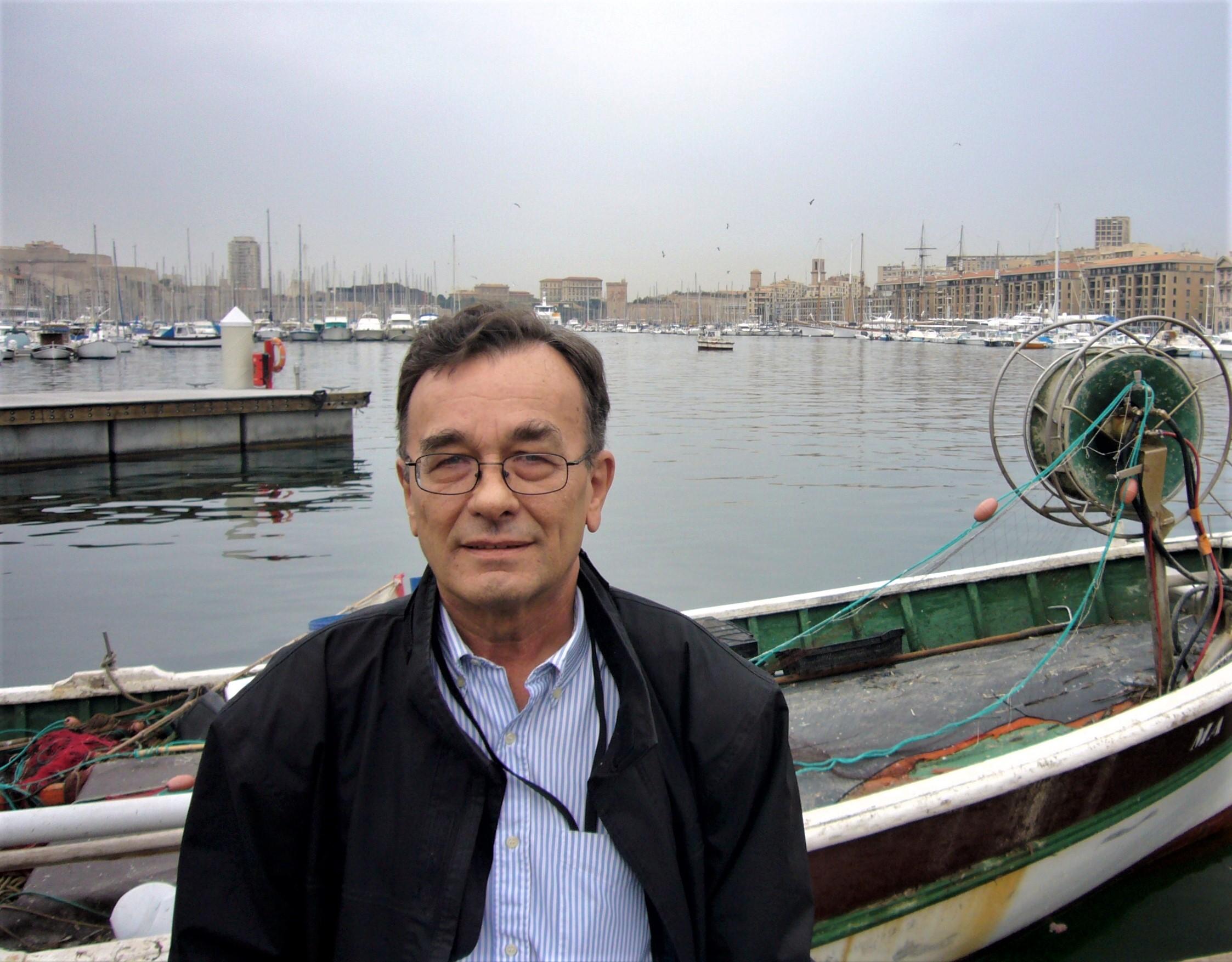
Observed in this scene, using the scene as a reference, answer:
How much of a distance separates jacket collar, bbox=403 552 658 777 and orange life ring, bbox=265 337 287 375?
23307 mm

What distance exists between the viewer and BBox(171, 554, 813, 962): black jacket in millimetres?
1591

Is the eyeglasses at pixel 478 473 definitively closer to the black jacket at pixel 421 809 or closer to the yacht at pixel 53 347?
the black jacket at pixel 421 809

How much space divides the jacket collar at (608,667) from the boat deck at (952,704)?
10.6 ft

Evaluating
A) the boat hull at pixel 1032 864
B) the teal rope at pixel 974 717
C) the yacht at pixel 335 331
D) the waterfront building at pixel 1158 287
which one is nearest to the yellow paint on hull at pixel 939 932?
→ the boat hull at pixel 1032 864

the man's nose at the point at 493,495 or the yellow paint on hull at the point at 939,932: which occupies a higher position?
the man's nose at the point at 493,495

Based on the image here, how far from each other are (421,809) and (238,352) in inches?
947

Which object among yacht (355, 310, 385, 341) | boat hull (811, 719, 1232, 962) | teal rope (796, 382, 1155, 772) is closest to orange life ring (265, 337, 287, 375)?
teal rope (796, 382, 1155, 772)

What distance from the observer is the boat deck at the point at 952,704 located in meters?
5.29

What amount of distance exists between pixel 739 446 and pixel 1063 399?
20289 millimetres

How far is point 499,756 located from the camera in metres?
1.72

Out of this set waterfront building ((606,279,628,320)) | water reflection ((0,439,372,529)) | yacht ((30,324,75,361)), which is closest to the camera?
water reflection ((0,439,372,529))

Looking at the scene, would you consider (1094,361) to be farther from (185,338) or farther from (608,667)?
(185,338)

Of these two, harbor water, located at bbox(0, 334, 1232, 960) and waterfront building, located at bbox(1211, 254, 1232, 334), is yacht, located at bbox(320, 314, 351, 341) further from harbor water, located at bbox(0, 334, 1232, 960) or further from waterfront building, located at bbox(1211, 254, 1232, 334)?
waterfront building, located at bbox(1211, 254, 1232, 334)

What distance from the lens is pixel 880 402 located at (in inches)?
1550
